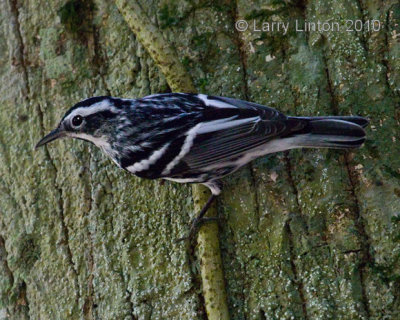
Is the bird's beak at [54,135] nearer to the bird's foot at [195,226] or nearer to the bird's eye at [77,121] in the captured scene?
the bird's eye at [77,121]

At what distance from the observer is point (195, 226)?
10.8ft

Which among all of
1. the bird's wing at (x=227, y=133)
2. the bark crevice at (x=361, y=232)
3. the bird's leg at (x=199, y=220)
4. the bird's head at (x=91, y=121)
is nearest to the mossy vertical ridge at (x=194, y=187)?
the bird's leg at (x=199, y=220)

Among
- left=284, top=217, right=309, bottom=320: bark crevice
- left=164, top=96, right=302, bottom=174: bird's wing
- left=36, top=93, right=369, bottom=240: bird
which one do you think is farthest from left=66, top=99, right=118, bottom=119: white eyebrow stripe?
left=284, top=217, right=309, bottom=320: bark crevice

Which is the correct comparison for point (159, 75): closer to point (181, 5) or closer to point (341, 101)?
point (181, 5)

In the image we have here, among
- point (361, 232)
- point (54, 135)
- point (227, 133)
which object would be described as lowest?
point (361, 232)

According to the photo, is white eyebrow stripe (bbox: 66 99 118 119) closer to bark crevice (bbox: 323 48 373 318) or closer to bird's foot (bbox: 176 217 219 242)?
bird's foot (bbox: 176 217 219 242)

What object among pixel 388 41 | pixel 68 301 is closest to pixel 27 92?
pixel 68 301

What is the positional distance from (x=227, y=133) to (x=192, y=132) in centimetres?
24

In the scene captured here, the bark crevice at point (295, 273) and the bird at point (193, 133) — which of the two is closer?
the bark crevice at point (295, 273)

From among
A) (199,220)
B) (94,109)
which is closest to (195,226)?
(199,220)

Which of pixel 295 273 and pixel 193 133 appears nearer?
pixel 295 273

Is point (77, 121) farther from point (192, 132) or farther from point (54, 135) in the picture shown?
point (192, 132)

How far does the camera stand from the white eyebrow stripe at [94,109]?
3.61 m

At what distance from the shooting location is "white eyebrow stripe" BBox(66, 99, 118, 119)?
3.61 metres
